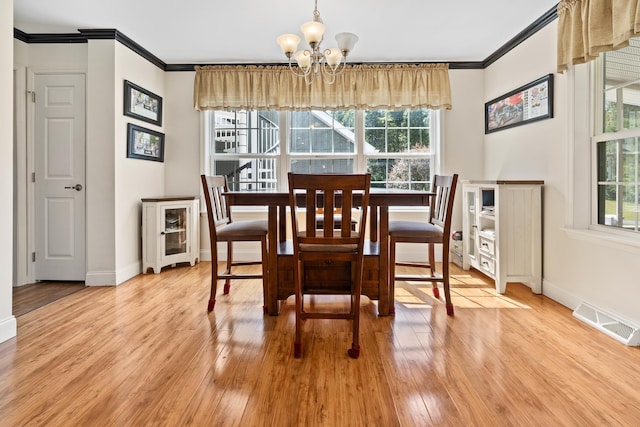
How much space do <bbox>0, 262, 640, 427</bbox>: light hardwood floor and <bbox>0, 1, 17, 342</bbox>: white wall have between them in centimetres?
15

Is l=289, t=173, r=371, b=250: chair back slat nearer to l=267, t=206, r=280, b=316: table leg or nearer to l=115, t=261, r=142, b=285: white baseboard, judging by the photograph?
l=267, t=206, r=280, b=316: table leg

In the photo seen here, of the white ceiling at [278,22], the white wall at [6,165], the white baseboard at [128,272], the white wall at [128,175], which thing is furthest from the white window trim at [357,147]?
the white wall at [6,165]

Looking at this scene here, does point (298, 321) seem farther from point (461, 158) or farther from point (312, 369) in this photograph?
point (461, 158)

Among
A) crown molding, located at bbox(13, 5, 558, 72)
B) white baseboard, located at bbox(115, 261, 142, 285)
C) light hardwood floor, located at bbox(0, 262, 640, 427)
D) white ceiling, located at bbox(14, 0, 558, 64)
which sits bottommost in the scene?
light hardwood floor, located at bbox(0, 262, 640, 427)

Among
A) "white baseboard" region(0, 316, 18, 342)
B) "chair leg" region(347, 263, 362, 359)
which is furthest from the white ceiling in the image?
"white baseboard" region(0, 316, 18, 342)

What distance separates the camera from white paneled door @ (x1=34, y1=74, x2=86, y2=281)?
134 inches

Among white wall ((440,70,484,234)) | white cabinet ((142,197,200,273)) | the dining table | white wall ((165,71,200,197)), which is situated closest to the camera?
the dining table

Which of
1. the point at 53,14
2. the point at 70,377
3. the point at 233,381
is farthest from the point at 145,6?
the point at 233,381

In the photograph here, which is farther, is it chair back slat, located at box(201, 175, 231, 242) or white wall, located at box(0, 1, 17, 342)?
chair back slat, located at box(201, 175, 231, 242)

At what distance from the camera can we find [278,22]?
326cm

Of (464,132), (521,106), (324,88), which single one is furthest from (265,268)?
(464,132)

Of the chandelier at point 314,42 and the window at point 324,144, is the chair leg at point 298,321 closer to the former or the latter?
the chandelier at point 314,42

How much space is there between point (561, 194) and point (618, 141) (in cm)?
54

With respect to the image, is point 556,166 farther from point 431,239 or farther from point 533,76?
point 431,239
